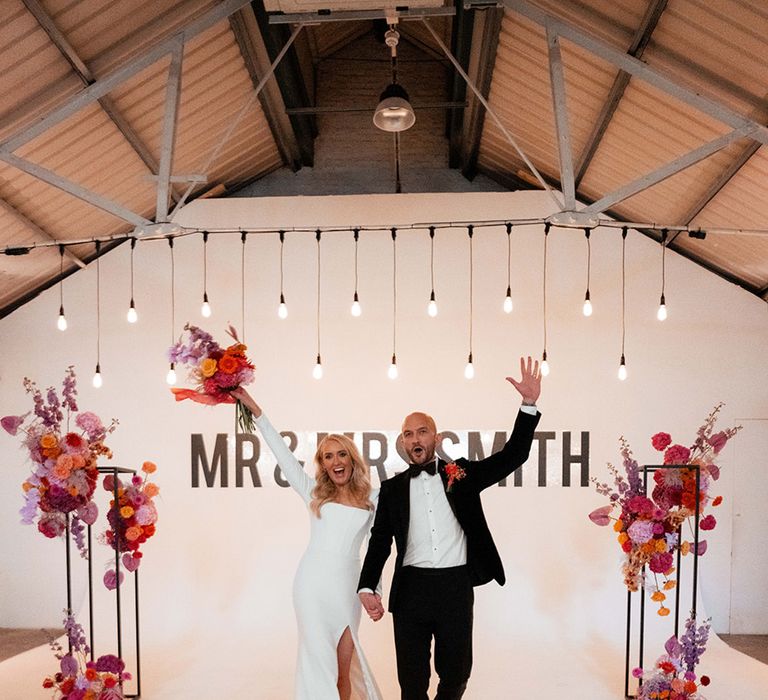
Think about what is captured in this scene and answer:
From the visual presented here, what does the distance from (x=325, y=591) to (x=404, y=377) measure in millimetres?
3962

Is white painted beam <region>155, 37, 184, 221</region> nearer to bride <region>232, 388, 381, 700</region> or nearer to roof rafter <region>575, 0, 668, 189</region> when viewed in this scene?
bride <region>232, 388, 381, 700</region>

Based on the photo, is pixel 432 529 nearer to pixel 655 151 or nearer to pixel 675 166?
pixel 675 166

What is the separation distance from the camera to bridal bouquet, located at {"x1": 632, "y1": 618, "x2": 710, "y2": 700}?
14.1 feet

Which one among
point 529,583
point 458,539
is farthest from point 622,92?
point 529,583

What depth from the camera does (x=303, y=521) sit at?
24.8ft

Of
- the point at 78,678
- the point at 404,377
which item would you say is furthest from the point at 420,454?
the point at 404,377

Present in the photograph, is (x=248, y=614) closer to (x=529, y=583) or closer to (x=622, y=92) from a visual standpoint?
(x=529, y=583)

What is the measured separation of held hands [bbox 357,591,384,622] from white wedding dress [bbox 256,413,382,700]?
318mm

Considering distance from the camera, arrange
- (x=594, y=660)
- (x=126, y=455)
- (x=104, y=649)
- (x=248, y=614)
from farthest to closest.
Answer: (x=126, y=455) < (x=248, y=614) < (x=104, y=649) < (x=594, y=660)

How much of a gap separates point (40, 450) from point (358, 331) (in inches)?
151

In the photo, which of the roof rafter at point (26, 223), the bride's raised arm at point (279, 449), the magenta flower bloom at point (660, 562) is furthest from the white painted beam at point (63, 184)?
the magenta flower bloom at point (660, 562)

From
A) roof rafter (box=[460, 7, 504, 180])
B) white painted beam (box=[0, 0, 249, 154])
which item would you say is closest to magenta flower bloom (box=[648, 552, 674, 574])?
roof rafter (box=[460, 7, 504, 180])

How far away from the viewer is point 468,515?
11.6 feet

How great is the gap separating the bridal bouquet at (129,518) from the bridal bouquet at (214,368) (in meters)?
1.04
